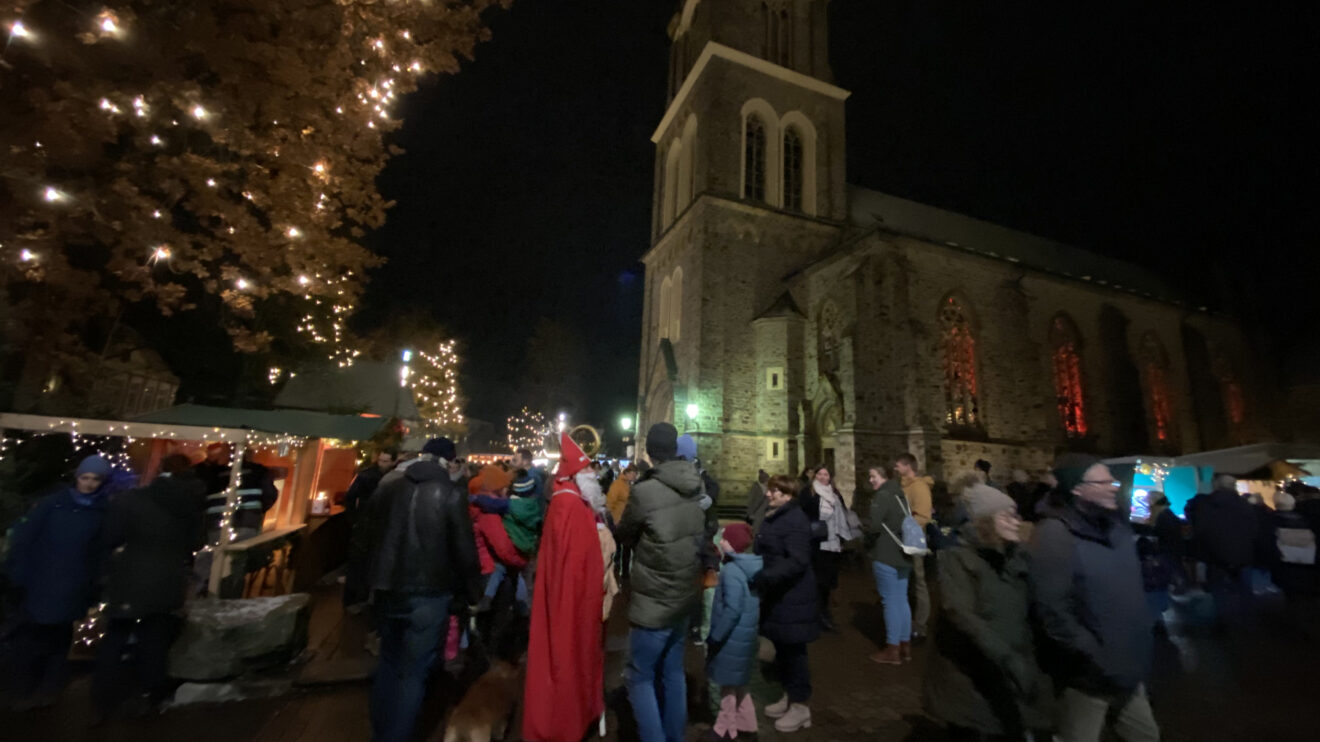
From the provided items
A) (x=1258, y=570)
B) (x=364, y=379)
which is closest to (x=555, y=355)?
(x=364, y=379)

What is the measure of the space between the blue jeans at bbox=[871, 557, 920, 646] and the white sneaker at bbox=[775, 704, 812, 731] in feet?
5.69

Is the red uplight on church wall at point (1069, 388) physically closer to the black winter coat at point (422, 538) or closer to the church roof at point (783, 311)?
the church roof at point (783, 311)

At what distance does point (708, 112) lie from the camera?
22422mm

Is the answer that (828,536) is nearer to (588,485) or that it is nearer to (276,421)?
(588,485)

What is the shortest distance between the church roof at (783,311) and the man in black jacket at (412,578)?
18.2m

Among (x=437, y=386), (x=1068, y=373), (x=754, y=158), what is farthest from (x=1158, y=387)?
(x=437, y=386)

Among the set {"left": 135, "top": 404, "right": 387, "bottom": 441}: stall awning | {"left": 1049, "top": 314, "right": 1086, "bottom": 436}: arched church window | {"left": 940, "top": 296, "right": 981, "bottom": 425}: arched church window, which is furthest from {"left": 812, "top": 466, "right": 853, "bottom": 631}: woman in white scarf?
{"left": 1049, "top": 314, "right": 1086, "bottom": 436}: arched church window

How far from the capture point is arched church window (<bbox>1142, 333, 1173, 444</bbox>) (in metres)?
23.0

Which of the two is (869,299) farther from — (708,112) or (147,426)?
(147,426)

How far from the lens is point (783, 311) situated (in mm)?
20422

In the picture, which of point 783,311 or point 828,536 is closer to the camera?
point 828,536

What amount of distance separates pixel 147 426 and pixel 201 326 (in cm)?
871

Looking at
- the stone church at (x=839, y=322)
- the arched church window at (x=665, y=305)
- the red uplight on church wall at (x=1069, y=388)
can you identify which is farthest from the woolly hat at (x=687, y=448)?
the red uplight on church wall at (x=1069, y=388)

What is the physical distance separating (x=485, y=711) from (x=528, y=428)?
156 feet
